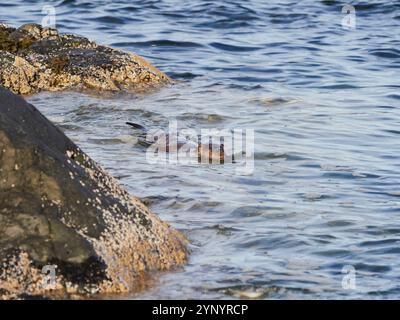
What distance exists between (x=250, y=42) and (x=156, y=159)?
21.1 feet

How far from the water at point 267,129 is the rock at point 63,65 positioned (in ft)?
1.19

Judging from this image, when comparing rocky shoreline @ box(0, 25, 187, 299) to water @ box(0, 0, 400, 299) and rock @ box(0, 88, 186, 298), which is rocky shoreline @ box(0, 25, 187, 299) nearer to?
rock @ box(0, 88, 186, 298)

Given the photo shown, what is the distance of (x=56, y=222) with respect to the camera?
4.17m

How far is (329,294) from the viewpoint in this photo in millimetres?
4512

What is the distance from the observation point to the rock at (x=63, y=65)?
9461 mm

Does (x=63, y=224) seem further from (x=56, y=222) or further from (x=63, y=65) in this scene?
(x=63, y=65)

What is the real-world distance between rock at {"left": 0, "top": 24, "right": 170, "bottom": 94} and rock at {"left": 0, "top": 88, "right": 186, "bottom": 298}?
4900 millimetres

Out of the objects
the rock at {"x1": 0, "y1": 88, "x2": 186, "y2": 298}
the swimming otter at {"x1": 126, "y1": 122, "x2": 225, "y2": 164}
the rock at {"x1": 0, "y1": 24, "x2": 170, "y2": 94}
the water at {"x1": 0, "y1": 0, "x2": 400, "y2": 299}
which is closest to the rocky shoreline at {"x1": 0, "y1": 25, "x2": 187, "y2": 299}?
the rock at {"x1": 0, "y1": 88, "x2": 186, "y2": 298}

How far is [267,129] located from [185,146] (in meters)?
1.15

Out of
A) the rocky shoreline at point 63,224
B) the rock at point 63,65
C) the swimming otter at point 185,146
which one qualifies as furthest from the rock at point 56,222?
the rock at point 63,65

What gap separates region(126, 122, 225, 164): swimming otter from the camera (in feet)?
24.3
